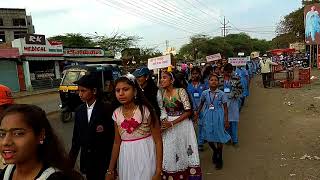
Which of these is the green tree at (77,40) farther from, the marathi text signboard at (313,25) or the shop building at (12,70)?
the marathi text signboard at (313,25)

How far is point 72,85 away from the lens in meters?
12.7

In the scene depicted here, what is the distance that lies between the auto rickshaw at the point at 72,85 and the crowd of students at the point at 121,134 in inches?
256

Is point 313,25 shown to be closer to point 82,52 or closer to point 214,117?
point 214,117

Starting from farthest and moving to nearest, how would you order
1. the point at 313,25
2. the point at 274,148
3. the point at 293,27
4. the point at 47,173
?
the point at 293,27 → the point at 313,25 → the point at 274,148 → the point at 47,173

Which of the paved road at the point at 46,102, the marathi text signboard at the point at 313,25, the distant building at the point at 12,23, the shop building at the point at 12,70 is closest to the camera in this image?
the paved road at the point at 46,102

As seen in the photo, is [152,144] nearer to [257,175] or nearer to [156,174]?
[156,174]

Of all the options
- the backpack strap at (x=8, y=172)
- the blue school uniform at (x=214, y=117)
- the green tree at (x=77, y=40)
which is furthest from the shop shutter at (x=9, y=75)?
the backpack strap at (x=8, y=172)

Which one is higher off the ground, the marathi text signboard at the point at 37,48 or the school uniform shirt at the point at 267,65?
the marathi text signboard at the point at 37,48

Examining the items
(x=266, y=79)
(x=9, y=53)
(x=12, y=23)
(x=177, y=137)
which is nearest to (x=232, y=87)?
(x=177, y=137)

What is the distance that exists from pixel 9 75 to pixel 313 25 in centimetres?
1967

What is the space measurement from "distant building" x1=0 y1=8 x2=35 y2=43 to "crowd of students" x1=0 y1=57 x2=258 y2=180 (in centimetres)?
5198

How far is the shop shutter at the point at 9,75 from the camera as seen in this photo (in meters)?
25.9

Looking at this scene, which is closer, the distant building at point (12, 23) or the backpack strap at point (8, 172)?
the backpack strap at point (8, 172)

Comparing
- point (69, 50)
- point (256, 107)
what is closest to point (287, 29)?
point (69, 50)
